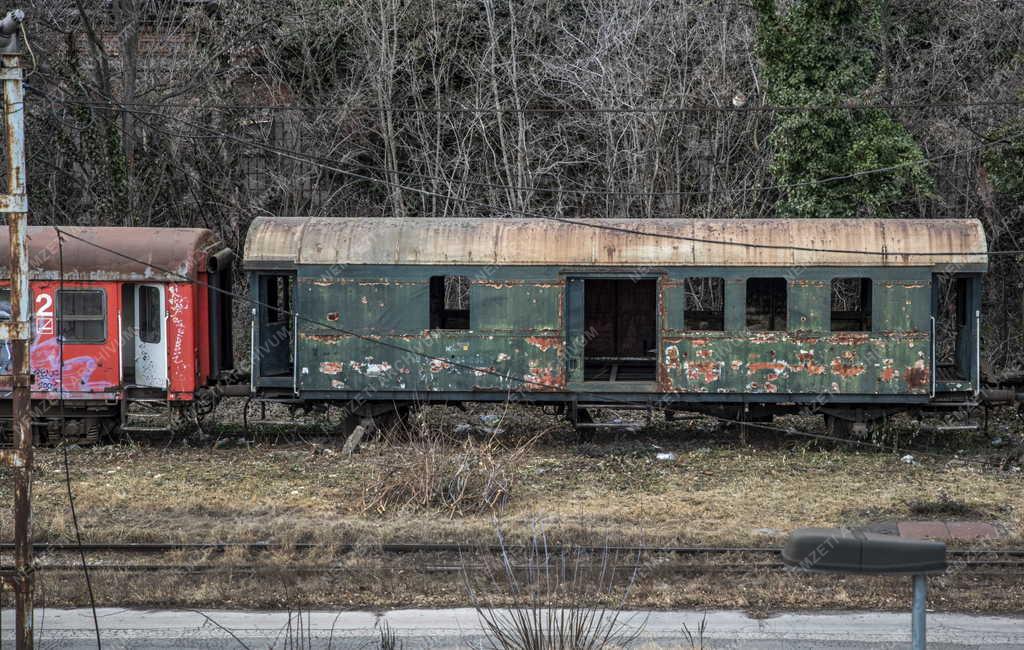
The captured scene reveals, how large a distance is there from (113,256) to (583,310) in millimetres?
7127

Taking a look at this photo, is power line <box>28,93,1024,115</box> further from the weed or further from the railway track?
the weed

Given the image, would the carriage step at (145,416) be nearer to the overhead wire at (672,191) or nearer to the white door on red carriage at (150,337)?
the white door on red carriage at (150,337)

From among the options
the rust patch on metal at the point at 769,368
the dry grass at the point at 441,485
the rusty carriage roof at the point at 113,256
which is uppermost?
the rusty carriage roof at the point at 113,256

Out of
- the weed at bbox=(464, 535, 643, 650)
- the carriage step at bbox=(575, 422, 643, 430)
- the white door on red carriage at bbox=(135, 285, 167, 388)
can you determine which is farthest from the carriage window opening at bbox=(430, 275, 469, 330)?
the weed at bbox=(464, 535, 643, 650)

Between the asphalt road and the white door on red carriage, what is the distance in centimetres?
743

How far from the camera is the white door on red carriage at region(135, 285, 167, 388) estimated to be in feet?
54.1

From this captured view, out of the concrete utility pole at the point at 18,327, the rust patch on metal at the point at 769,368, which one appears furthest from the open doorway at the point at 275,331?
the concrete utility pole at the point at 18,327

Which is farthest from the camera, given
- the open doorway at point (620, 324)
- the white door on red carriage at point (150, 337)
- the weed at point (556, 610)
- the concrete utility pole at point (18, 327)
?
the open doorway at point (620, 324)

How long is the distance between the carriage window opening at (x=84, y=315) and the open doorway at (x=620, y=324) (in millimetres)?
7691

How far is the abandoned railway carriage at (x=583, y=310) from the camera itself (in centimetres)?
1582

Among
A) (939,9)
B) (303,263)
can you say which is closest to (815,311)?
(303,263)

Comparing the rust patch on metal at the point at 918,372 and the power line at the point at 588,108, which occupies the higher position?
the power line at the point at 588,108

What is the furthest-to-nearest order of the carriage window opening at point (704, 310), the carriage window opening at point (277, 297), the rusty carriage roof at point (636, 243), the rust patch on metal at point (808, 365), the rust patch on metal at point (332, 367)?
the carriage window opening at point (704, 310) < the carriage window opening at point (277, 297) < the rust patch on metal at point (332, 367) < the rust patch on metal at point (808, 365) < the rusty carriage roof at point (636, 243)

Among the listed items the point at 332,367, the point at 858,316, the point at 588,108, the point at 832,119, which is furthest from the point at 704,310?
the point at 588,108
